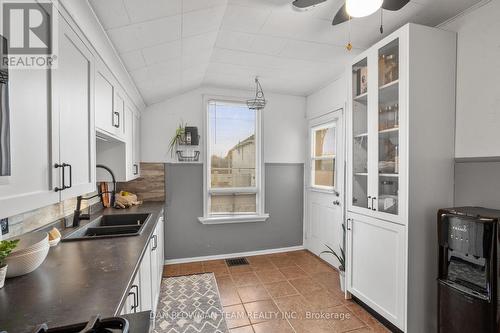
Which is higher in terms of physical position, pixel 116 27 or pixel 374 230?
pixel 116 27

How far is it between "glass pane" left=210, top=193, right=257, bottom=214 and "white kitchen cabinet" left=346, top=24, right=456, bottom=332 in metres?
2.01

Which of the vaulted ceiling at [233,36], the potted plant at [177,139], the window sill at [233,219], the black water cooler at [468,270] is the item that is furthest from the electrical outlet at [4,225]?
the black water cooler at [468,270]

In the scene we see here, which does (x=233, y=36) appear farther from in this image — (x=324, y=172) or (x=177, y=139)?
(x=324, y=172)

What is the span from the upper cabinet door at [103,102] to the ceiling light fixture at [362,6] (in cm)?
164

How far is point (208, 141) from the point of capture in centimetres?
367

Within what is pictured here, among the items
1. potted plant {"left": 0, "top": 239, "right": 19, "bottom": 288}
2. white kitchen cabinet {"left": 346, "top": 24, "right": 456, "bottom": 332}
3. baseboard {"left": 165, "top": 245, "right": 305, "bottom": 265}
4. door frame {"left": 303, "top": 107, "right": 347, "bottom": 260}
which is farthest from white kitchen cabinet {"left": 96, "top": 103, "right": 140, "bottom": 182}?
door frame {"left": 303, "top": 107, "right": 347, "bottom": 260}

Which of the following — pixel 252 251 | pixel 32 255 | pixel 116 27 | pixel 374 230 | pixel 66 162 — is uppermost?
pixel 116 27

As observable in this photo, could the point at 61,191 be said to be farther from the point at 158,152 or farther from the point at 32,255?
the point at 158,152

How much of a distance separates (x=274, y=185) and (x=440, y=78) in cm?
249

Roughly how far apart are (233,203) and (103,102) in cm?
243

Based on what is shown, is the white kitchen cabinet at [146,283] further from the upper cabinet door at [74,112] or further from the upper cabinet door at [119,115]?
the upper cabinet door at [119,115]

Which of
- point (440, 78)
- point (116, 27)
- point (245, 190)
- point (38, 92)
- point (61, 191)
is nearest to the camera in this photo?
point (38, 92)

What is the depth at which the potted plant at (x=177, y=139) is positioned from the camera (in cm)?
348

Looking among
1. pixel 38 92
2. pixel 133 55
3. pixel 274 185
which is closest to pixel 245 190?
pixel 274 185
